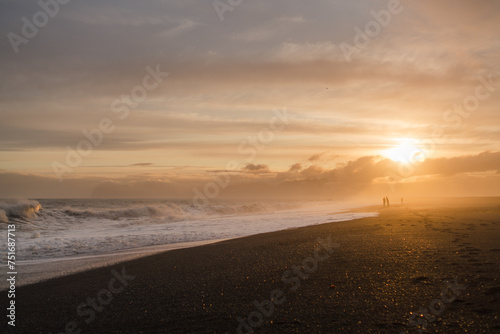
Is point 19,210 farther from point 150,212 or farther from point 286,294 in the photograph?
point 286,294

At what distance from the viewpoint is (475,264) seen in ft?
25.9

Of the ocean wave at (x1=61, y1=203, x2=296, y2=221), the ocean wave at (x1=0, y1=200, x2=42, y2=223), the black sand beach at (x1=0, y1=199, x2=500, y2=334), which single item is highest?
the ocean wave at (x1=0, y1=200, x2=42, y2=223)

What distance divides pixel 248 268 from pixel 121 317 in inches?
151

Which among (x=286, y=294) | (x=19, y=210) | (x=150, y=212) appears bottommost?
(x=286, y=294)

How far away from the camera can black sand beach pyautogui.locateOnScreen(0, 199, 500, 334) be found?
200 inches

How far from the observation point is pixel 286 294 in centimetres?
649

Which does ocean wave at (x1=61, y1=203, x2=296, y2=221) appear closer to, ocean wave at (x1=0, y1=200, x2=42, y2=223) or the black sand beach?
ocean wave at (x1=0, y1=200, x2=42, y2=223)

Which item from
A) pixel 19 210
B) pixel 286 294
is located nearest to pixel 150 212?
pixel 19 210

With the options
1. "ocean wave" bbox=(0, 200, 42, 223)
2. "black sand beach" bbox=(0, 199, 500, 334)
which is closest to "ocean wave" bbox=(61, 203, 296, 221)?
"ocean wave" bbox=(0, 200, 42, 223)

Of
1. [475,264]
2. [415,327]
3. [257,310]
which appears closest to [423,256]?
[475,264]

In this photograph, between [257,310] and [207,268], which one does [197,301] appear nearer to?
[257,310]

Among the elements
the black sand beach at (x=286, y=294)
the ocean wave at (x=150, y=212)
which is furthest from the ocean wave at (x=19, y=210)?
the black sand beach at (x=286, y=294)

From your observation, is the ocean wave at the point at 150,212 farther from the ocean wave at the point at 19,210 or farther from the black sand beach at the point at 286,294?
the black sand beach at the point at 286,294

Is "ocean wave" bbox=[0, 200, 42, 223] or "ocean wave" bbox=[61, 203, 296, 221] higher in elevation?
"ocean wave" bbox=[0, 200, 42, 223]
